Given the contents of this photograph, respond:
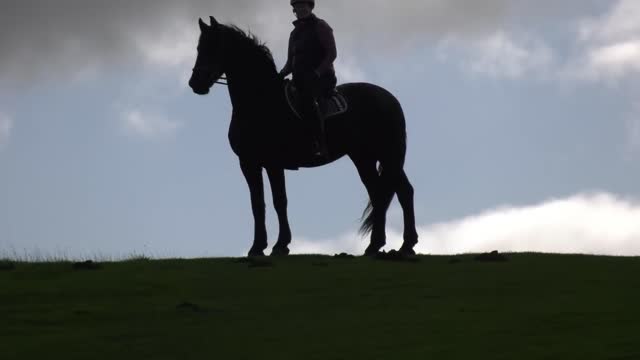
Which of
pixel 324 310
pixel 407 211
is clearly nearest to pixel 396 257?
pixel 407 211

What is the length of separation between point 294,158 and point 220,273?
4.08m

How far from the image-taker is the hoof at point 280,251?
19.3 metres

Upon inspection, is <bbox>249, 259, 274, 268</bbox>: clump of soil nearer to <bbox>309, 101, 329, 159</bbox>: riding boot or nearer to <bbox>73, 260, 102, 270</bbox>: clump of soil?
<bbox>73, 260, 102, 270</bbox>: clump of soil

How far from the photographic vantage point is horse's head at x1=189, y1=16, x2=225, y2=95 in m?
19.1

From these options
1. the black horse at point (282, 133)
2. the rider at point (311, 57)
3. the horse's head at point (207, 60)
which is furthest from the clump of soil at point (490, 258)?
the horse's head at point (207, 60)

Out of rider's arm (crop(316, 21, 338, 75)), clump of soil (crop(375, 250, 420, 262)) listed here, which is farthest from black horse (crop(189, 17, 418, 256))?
clump of soil (crop(375, 250, 420, 262))

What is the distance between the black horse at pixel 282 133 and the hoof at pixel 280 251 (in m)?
0.02

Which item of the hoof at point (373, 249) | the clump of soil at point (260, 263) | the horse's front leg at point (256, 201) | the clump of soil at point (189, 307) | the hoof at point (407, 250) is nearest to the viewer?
the clump of soil at point (189, 307)

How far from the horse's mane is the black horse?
0.02m

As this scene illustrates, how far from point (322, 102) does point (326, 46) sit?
90cm

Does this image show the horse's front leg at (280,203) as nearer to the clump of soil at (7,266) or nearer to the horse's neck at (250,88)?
the horse's neck at (250,88)

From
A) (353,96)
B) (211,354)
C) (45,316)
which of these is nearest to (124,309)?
(45,316)

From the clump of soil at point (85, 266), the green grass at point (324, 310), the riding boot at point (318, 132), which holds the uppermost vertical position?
the riding boot at point (318, 132)

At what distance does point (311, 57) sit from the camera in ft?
64.2
